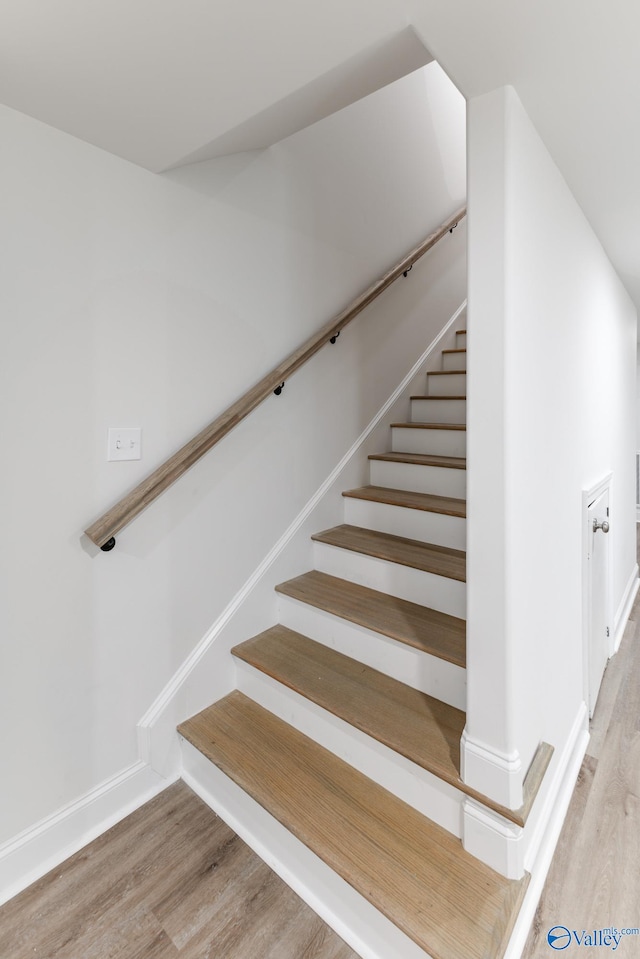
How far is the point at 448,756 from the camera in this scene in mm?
1245

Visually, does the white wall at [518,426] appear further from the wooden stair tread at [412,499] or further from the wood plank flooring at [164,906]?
the wood plank flooring at [164,906]

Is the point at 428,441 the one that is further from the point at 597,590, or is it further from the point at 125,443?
the point at 125,443

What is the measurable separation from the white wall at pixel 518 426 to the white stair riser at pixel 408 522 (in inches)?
17.1

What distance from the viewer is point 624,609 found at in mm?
2910

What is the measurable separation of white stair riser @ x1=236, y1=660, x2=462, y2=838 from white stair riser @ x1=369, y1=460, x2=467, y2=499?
109 cm

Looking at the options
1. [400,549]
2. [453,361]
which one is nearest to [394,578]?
[400,549]

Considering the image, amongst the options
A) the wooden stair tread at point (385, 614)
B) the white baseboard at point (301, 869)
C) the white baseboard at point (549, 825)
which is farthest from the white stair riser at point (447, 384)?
the white baseboard at point (301, 869)

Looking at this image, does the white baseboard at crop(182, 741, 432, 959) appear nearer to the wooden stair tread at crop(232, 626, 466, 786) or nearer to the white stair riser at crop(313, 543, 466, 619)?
the wooden stair tread at crop(232, 626, 466, 786)

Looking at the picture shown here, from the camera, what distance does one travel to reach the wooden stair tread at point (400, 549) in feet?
5.60

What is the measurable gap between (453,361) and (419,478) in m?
1.13

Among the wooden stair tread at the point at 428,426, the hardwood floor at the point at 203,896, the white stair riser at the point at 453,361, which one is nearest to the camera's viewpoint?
the hardwood floor at the point at 203,896

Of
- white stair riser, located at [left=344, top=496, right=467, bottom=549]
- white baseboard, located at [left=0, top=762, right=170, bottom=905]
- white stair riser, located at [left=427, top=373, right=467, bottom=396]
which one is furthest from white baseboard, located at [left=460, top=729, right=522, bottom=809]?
white stair riser, located at [left=427, top=373, right=467, bottom=396]

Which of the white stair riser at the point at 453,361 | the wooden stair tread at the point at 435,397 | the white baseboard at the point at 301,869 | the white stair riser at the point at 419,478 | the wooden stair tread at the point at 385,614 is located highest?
the white stair riser at the point at 453,361

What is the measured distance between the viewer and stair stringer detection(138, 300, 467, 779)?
1.58m
